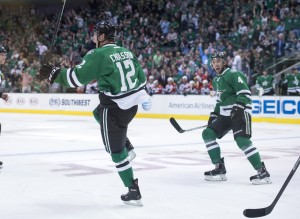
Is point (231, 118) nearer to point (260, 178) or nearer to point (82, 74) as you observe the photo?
point (260, 178)

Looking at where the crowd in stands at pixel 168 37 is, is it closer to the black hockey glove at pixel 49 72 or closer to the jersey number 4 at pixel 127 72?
the jersey number 4 at pixel 127 72

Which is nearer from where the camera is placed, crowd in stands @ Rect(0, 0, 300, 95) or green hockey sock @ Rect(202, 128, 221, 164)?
green hockey sock @ Rect(202, 128, 221, 164)

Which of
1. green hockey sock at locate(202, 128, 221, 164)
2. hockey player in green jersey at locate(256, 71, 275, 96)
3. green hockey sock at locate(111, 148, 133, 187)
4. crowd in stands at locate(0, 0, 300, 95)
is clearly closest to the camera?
green hockey sock at locate(111, 148, 133, 187)

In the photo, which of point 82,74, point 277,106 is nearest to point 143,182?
point 82,74

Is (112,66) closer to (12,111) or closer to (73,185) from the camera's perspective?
(73,185)

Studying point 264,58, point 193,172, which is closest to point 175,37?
point 264,58

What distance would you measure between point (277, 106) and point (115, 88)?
35.4 ft

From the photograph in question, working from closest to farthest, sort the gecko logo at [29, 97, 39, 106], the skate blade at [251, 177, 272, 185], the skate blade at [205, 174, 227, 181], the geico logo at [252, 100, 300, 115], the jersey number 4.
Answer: the jersey number 4 → the skate blade at [251, 177, 272, 185] → the skate blade at [205, 174, 227, 181] → the geico logo at [252, 100, 300, 115] → the gecko logo at [29, 97, 39, 106]

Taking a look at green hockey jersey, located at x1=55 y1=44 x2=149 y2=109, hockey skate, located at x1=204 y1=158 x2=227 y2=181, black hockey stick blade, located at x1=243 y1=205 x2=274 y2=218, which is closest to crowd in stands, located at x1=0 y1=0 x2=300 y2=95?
hockey skate, located at x1=204 y1=158 x2=227 y2=181

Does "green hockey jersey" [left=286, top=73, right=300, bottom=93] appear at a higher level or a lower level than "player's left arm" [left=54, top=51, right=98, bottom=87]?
lower

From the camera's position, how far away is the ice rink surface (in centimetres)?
399

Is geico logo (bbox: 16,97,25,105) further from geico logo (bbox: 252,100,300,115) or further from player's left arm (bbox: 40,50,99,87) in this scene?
player's left arm (bbox: 40,50,99,87)

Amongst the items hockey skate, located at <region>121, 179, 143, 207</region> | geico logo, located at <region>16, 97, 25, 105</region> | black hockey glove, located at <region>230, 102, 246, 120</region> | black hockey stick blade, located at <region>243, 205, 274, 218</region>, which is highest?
black hockey glove, located at <region>230, 102, 246, 120</region>

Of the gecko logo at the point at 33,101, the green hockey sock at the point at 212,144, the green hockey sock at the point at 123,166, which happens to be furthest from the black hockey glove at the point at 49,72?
the gecko logo at the point at 33,101
